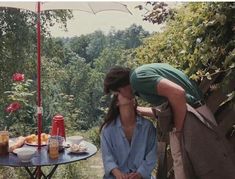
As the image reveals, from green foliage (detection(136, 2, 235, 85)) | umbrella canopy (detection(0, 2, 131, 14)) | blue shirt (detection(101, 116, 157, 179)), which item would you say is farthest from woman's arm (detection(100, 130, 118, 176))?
umbrella canopy (detection(0, 2, 131, 14))

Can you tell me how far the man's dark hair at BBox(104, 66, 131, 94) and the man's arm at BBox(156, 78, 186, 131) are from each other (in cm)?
49

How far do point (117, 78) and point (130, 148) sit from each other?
433 millimetres

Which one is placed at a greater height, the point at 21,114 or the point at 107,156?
the point at 107,156

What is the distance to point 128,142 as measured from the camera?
7.38ft

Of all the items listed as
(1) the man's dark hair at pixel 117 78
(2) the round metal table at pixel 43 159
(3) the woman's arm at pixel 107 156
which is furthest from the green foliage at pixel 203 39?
(2) the round metal table at pixel 43 159

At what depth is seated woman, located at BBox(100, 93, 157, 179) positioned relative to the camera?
87.1 inches

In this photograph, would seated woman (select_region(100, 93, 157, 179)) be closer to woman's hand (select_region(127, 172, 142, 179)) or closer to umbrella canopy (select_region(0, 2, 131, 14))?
woman's hand (select_region(127, 172, 142, 179))

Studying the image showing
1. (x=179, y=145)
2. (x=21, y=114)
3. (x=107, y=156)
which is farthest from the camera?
(x=21, y=114)

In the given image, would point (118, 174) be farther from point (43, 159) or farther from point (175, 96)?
point (175, 96)

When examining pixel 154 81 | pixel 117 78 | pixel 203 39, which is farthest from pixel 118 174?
pixel 203 39

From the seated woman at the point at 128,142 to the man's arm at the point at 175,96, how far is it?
0.60 meters

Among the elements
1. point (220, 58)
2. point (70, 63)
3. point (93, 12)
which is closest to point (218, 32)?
point (220, 58)

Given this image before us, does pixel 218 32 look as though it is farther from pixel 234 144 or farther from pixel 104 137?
pixel 104 137

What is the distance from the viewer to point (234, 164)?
5.29 feet
